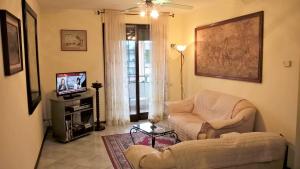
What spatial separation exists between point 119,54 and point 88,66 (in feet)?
2.34

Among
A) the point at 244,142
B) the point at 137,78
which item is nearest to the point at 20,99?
the point at 244,142

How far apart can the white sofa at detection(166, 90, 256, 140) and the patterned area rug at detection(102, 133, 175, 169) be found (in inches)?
12.3

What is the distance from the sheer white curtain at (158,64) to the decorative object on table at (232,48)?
80 centimetres

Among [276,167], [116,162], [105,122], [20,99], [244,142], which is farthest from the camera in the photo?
[105,122]

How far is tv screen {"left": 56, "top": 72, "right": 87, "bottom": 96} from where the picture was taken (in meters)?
4.41

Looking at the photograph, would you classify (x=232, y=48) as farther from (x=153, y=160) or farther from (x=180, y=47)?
(x=153, y=160)

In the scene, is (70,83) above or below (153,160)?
above

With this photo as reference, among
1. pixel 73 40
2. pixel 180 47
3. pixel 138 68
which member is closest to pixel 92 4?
pixel 73 40

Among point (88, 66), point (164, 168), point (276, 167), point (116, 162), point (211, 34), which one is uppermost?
point (211, 34)

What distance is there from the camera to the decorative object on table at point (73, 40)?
5.12m

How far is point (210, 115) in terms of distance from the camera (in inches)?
168

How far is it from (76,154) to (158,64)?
2717 mm

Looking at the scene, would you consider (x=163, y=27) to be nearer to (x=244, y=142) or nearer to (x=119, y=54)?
→ (x=119, y=54)

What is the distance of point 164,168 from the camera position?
6.44ft
